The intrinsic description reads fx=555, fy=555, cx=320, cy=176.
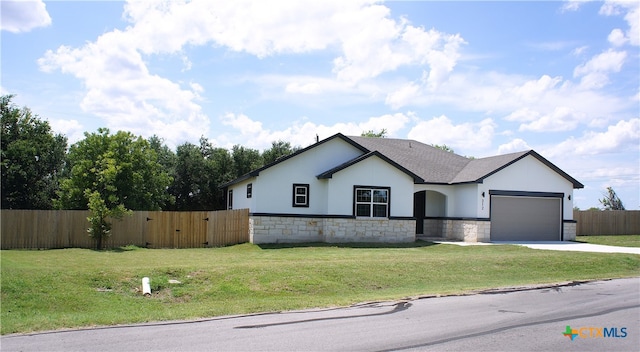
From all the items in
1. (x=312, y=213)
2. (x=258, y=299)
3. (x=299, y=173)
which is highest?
(x=299, y=173)

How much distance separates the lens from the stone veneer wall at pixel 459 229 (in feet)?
91.7

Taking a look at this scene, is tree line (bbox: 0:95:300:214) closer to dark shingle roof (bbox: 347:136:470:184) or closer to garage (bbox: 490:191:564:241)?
dark shingle roof (bbox: 347:136:470:184)

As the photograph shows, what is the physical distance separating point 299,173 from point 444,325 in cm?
1836

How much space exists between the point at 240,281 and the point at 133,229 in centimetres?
1360

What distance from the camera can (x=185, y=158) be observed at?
42.2 metres

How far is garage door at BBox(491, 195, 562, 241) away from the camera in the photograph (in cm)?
2909

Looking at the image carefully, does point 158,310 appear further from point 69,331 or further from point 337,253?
point 337,253

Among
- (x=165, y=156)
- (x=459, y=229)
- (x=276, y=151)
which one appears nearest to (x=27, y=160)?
(x=165, y=156)

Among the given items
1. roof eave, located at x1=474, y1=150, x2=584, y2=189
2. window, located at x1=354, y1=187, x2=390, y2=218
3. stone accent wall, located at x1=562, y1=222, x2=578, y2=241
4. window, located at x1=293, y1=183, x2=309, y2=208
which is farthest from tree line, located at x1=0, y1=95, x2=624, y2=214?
stone accent wall, located at x1=562, y1=222, x2=578, y2=241

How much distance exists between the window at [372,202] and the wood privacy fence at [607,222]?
568 inches

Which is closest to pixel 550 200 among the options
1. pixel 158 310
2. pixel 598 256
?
pixel 598 256

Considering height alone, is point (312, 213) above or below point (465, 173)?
below

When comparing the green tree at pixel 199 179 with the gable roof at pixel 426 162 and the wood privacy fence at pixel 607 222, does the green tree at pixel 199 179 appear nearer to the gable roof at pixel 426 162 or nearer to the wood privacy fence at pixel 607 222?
the gable roof at pixel 426 162

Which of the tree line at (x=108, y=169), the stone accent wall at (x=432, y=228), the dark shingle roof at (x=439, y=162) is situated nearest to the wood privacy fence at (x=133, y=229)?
the tree line at (x=108, y=169)
